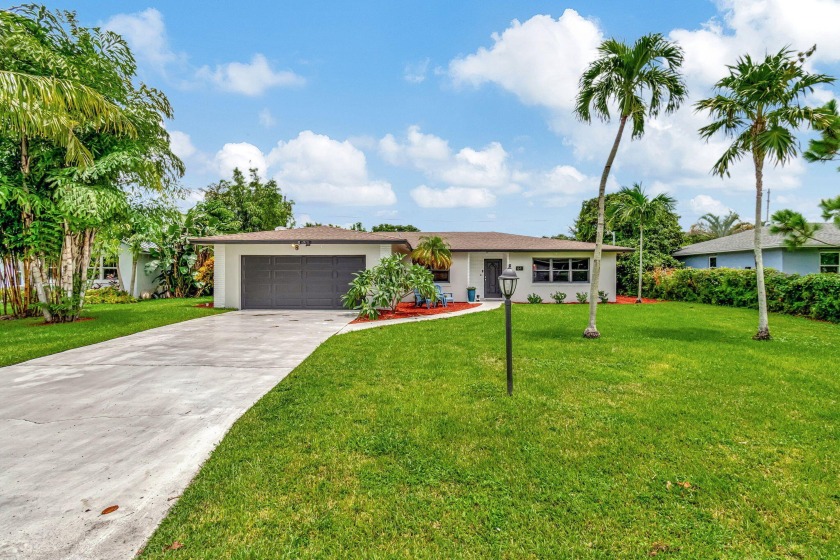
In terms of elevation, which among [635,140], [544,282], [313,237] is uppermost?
[635,140]

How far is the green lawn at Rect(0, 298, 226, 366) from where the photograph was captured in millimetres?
7148

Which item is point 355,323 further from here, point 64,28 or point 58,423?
point 64,28

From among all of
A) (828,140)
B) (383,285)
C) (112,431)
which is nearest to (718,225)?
(828,140)

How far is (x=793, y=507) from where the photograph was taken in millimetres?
2553

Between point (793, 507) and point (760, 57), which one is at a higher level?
point (760, 57)

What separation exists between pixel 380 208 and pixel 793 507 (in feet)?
95.7

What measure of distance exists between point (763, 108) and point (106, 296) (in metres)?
24.7

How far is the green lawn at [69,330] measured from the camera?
23.5 ft

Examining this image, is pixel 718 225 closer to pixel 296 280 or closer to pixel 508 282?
pixel 296 280

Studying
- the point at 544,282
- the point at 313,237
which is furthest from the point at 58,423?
the point at 544,282

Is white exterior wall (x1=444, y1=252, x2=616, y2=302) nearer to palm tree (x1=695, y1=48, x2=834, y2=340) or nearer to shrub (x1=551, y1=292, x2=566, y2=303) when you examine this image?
shrub (x1=551, y1=292, x2=566, y2=303)

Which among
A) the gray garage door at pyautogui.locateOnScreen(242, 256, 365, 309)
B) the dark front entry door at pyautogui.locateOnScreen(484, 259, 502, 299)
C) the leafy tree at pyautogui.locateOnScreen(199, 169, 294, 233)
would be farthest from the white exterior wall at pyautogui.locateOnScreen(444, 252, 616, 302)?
the leafy tree at pyautogui.locateOnScreen(199, 169, 294, 233)

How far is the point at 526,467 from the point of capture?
306 centimetres

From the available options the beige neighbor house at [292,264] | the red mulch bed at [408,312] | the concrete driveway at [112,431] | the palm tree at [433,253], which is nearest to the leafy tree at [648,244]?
the palm tree at [433,253]
